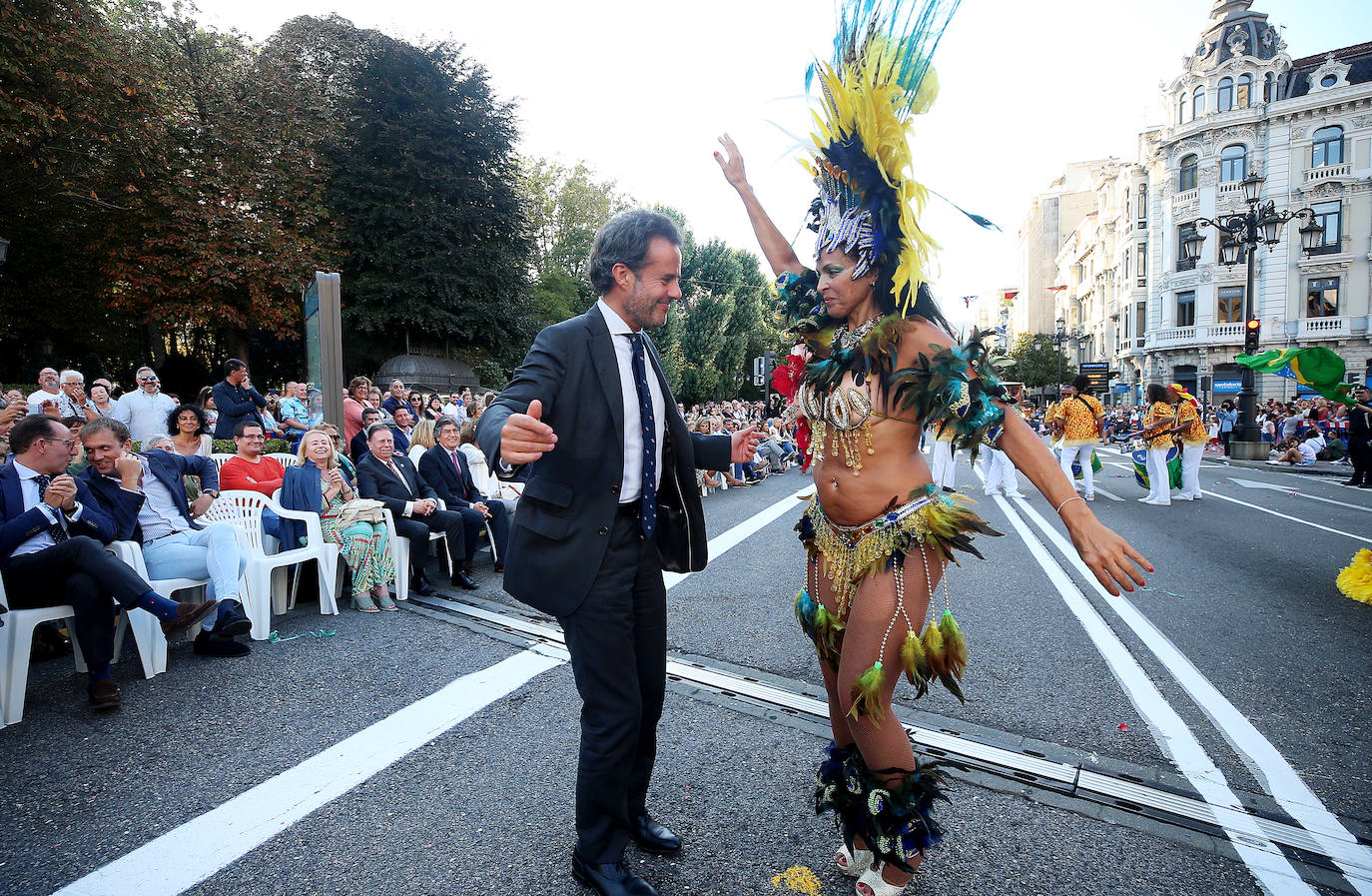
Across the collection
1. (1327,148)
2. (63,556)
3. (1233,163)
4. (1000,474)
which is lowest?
(1000,474)

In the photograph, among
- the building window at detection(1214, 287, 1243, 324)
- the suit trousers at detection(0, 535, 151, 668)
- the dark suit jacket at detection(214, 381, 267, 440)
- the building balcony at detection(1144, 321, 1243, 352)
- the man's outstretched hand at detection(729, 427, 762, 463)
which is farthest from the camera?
the building window at detection(1214, 287, 1243, 324)

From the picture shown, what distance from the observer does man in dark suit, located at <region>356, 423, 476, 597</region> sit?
5992mm

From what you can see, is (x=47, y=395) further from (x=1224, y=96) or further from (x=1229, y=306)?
(x=1224, y=96)

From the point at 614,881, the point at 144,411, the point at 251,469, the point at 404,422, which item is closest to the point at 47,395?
the point at 144,411

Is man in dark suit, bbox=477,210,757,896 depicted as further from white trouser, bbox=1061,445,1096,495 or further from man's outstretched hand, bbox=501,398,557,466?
white trouser, bbox=1061,445,1096,495

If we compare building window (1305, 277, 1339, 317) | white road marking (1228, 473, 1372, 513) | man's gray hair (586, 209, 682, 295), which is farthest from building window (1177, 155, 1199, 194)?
man's gray hair (586, 209, 682, 295)

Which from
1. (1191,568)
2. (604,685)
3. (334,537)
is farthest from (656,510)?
(1191,568)

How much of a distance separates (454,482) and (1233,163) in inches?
1870

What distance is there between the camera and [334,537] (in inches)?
219

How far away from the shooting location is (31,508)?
13.0 feet

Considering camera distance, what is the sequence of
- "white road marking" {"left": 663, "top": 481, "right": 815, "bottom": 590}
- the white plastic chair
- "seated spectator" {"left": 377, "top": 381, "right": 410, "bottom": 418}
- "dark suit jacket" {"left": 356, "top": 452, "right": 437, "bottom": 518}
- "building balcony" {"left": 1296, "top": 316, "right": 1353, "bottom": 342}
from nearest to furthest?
1. the white plastic chair
2. "dark suit jacket" {"left": 356, "top": 452, "right": 437, "bottom": 518}
3. "white road marking" {"left": 663, "top": 481, "right": 815, "bottom": 590}
4. "seated spectator" {"left": 377, "top": 381, "right": 410, "bottom": 418}
5. "building balcony" {"left": 1296, "top": 316, "right": 1353, "bottom": 342}

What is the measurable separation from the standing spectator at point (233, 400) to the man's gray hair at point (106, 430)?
435cm

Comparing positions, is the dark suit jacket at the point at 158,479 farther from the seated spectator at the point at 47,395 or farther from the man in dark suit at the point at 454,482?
the seated spectator at the point at 47,395

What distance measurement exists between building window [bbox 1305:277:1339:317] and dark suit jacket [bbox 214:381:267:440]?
46554mm
